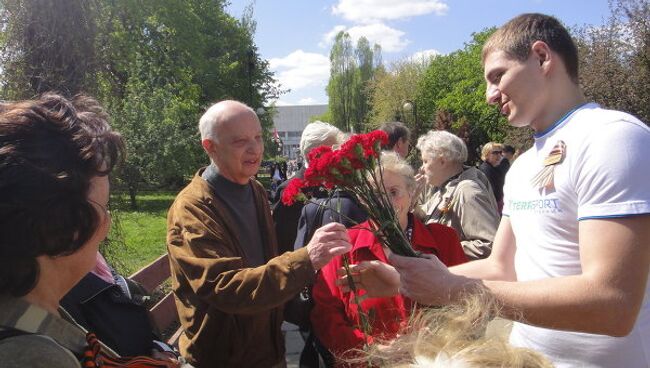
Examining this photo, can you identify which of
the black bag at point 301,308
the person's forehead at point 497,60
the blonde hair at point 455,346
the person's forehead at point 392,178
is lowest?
the black bag at point 301,308

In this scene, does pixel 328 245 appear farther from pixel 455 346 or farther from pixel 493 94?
pixel 455 346

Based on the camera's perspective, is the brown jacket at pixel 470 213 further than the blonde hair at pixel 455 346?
Yes

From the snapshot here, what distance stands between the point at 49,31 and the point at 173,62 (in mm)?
23485

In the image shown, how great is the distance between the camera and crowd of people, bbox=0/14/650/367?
124cm

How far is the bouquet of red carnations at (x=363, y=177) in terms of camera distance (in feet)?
5.83

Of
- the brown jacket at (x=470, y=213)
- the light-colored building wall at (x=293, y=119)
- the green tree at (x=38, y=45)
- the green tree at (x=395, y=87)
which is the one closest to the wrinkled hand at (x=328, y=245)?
the brown jacket at (x=470, y=213)

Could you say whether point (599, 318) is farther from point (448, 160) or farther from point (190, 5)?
point (190, 5)

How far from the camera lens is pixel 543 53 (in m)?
1.70

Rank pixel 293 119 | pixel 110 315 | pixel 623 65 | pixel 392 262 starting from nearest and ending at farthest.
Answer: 1. pixel 392 262
2. pixel 110 315
3. pixel 623 65
4. pixel 293 119

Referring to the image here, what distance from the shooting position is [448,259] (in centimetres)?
275

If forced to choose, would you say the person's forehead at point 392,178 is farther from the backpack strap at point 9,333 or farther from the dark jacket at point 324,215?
the backpack strap at point 9,333

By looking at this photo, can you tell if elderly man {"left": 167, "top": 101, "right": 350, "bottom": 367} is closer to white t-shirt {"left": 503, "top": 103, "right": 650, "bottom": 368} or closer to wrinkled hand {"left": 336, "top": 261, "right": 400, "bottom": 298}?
wrinkled hand {"left": 336, "top": 261, "right": 400, "bottom": 298}

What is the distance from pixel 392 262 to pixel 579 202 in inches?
24.6

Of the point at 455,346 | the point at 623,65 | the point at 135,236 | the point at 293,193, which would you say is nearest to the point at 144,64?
the point at 135,236
